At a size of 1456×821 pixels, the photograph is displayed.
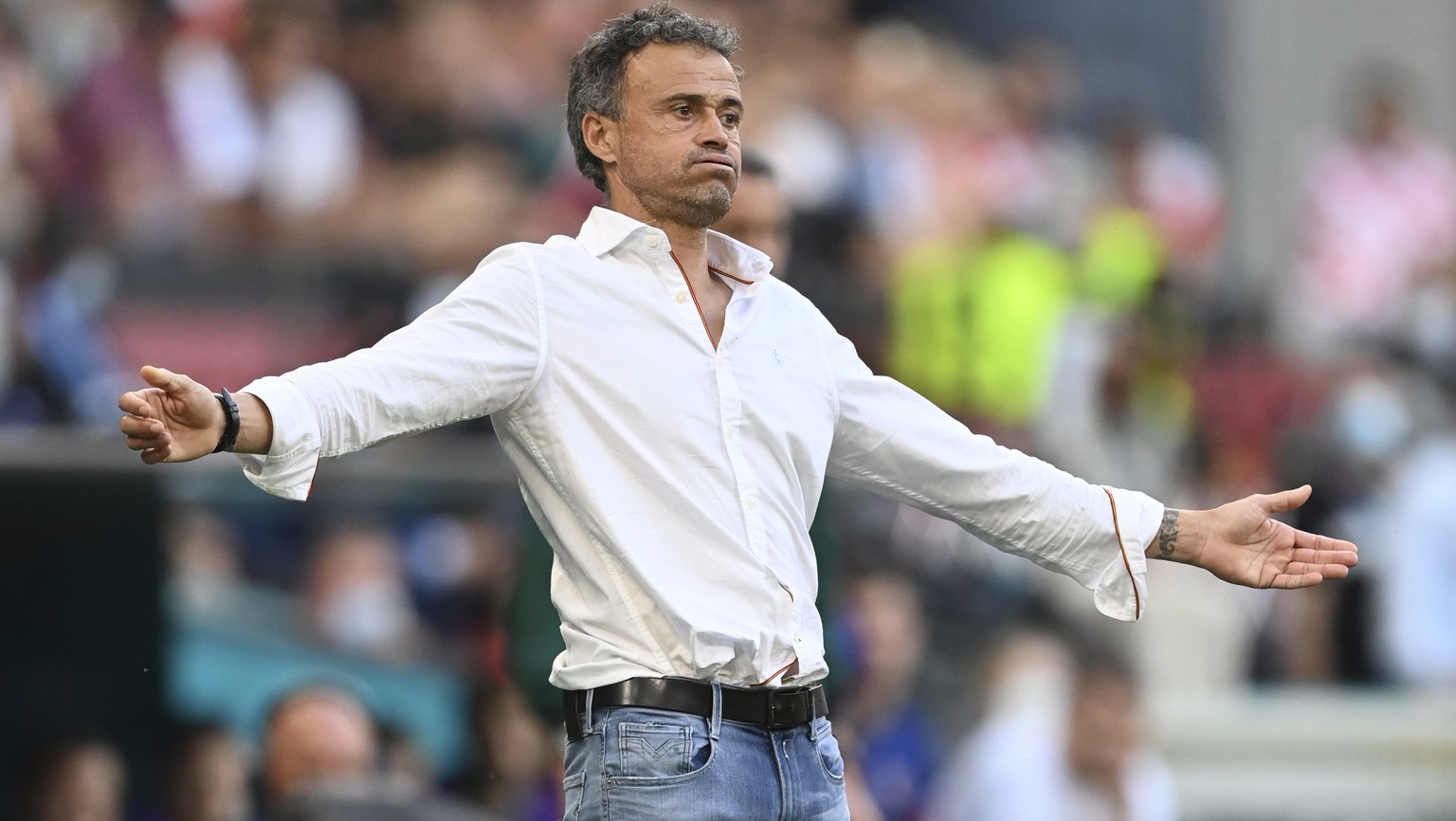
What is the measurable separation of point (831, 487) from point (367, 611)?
214cm

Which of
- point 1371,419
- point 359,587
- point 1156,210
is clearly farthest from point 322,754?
point 1156,210

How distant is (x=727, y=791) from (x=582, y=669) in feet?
1.15

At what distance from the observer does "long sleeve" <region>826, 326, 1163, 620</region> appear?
15.2ft

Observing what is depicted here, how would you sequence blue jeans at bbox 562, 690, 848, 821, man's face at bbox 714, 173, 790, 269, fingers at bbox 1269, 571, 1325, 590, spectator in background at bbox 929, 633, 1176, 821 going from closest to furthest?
blue jeans at bbox 562, 690, 848, 821 < fingers at bbox 1269, 571, 1325, 590 < man's face at bbox 714, 173, 790, 269 < spectator in background at bbox 929, 633, 1176, 821

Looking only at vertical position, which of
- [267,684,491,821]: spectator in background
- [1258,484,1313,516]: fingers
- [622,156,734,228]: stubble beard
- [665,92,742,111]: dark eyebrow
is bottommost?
[267,684,491,821]: spectator in background

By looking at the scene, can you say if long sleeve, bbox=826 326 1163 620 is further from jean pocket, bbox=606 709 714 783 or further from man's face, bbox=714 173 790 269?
man's face, bbox=714 173 790 269

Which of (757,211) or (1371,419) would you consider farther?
(1371,419)

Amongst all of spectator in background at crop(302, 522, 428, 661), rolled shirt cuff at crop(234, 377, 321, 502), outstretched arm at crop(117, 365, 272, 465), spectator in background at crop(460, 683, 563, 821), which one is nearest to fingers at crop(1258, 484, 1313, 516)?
rolled shirt cuff at crop(234, 377, 321, 502)

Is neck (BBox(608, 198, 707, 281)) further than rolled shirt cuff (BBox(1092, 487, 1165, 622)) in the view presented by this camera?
No

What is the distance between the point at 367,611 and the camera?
374 inches

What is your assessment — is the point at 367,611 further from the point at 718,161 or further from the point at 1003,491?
the point at 718,161

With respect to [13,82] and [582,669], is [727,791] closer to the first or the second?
[582,669]

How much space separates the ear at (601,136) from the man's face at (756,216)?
1285 millimetres

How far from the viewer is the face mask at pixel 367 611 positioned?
9438mm
